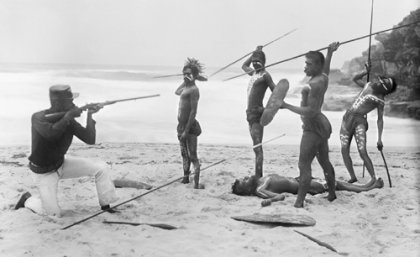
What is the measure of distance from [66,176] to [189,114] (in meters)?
1.82

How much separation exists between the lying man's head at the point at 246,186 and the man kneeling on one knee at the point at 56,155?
1551 mm

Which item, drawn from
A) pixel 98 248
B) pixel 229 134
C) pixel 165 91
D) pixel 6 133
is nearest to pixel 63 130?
pixel 98 248

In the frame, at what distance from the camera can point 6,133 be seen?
910 centimetres

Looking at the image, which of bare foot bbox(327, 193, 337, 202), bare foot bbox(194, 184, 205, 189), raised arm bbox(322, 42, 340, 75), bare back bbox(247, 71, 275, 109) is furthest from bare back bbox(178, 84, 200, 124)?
bare foot bbox(327, 193, 337, 202)

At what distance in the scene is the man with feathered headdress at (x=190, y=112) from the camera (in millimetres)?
6246

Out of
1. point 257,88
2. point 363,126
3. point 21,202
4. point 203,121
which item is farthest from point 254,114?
point 203,121

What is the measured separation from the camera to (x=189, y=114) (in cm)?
638

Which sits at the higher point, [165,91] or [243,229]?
[165,91]

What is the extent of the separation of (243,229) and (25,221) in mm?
2067

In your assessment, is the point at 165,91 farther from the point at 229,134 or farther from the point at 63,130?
the point at 63,130

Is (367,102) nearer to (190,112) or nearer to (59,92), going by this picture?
(190,112)

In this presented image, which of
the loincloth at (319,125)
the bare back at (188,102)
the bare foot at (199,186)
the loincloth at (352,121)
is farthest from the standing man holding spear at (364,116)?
the bare back at (188,102)

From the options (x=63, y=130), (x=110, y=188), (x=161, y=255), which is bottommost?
(x=161, y=255)

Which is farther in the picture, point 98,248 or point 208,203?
point 208,203
